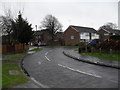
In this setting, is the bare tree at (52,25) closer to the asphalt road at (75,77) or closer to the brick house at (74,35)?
the brick house at (74,35)

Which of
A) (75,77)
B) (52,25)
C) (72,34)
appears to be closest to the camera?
(75,77)

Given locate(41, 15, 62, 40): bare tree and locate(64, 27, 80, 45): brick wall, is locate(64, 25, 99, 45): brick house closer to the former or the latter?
locate(64, 27, 80, 45): brick wall

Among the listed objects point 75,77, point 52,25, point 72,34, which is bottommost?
point 75,77

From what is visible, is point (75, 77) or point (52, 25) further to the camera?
point (52, 25)

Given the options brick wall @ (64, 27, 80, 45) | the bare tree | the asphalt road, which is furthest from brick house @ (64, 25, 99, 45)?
the asphalt road

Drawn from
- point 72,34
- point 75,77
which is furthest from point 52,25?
point 75,77

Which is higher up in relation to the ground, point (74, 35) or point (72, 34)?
point (72, 34)

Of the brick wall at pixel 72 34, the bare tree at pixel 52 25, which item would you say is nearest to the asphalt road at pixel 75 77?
the brick wall at pixel 72 34

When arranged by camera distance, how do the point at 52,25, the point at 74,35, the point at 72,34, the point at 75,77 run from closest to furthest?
the point at 75,77 → the point at 74,35 → the point at 72,34 → the point at 52,25

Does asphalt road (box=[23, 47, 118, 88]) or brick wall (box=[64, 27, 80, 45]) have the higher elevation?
brick wall (box=[64, 27, 80, 45])

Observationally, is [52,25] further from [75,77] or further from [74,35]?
[75,77]

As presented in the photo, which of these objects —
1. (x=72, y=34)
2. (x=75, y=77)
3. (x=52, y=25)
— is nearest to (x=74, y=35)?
(x=72, y=34)

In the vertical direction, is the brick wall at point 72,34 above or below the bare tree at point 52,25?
below

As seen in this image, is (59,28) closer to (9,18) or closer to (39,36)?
(39,36)
